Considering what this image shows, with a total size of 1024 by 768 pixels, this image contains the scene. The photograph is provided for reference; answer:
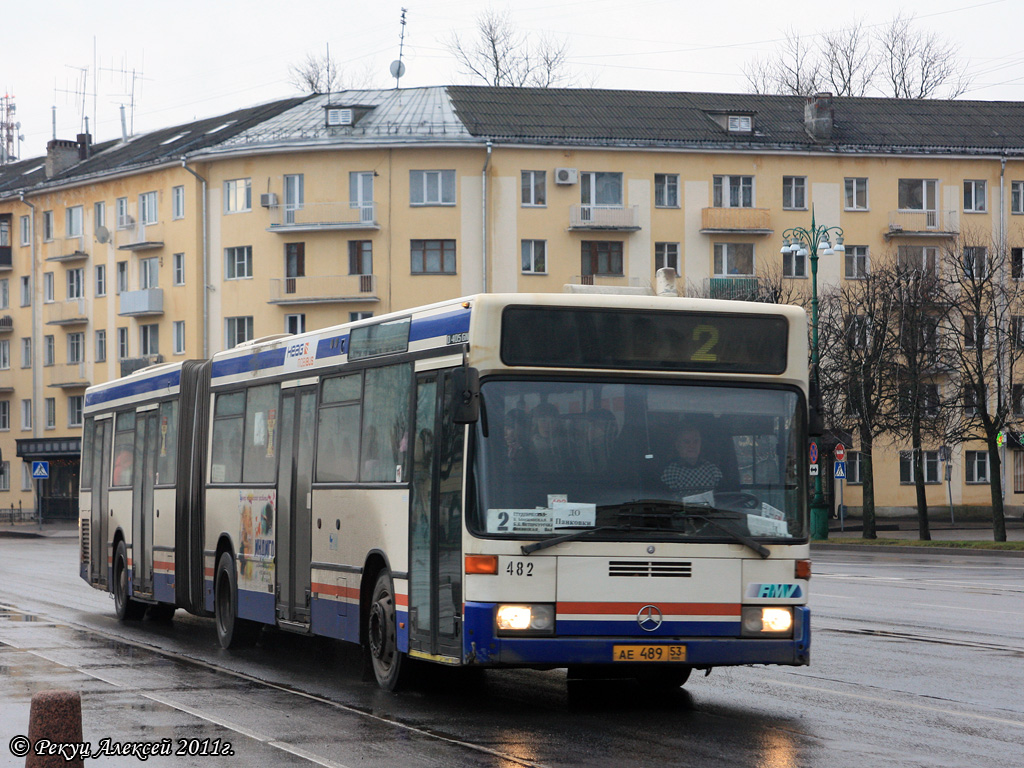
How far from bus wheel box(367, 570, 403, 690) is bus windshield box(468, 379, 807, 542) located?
1755 millimetres

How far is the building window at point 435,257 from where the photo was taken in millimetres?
60781

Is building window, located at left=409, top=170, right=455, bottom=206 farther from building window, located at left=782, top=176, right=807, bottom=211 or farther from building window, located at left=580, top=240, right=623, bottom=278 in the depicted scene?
building window, located at left=782, top=176, right=807, bottom=211

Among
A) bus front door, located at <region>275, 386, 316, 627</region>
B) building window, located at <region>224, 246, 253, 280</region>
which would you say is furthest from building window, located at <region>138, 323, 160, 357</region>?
bus front door, located at <region>275, 386, 316, 627</region>

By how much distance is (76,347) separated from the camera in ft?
238

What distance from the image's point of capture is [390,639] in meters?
11.5

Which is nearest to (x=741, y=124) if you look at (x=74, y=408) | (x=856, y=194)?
(x=856, y=194)

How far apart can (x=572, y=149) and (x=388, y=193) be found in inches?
295

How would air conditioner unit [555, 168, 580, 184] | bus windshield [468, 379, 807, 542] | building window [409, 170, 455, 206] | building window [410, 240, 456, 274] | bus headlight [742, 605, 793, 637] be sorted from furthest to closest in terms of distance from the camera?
building window [410, 240, 456, 274], building window [409, 170, 455, 206], air conditioner unit [555, 168, 580, 184], bus headlight [742, 605, 793, 637], bus windshield [468, 379, 807, 542]

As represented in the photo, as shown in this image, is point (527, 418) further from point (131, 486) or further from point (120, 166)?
point (120, 166)

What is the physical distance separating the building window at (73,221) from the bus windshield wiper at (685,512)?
65.6 meters

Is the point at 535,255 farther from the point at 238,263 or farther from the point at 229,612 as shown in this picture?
the point at 229,612

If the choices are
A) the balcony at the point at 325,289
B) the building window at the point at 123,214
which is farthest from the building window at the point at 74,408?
the balcony at the point at 325,289

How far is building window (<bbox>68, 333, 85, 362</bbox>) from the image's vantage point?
72188 mm

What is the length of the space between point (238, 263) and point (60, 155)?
1979 centimetres
